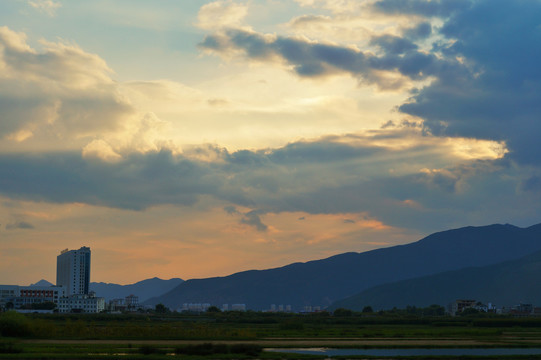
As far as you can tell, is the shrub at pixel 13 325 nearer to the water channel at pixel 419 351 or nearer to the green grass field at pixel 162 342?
the green grass field at pixel 162 342

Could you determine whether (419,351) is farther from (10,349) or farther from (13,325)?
(13,325)

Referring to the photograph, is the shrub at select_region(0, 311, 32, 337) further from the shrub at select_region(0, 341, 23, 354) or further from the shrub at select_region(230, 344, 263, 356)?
the shrub at select_region(230, 344, 263, 356)

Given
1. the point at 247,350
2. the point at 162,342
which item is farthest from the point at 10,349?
the point at 247,350

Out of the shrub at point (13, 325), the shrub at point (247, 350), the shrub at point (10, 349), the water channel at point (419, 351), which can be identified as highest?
the shrub at point (13, 325)

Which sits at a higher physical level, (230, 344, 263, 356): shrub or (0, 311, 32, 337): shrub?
(0, 311, 32, 337): shrub

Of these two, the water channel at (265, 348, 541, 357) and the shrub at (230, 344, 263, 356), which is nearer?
the shrub at (230, 344, 263, 356)

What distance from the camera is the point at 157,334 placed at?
112875 millimetres

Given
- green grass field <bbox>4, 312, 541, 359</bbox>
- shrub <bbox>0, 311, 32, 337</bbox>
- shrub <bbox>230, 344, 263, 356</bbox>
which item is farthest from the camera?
shrub <bbox>0, 311, 32, 337</bbox>

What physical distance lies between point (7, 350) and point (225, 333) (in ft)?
145

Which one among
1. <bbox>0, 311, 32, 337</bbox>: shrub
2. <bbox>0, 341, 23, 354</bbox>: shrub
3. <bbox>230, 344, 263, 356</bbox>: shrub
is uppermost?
<bbox>0, 311, 32, 337</bbox>: shrub

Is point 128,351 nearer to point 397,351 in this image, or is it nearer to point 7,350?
point 7,350

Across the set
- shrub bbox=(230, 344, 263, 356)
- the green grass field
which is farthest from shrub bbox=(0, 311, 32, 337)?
shrub bbox=(230, 344, 263, 356)

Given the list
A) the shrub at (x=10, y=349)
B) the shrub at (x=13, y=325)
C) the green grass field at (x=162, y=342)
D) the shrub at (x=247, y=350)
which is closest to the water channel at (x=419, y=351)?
the green grass field at (x=162, y=342)

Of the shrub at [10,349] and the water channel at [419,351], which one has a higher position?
the shrub at [10,349]
